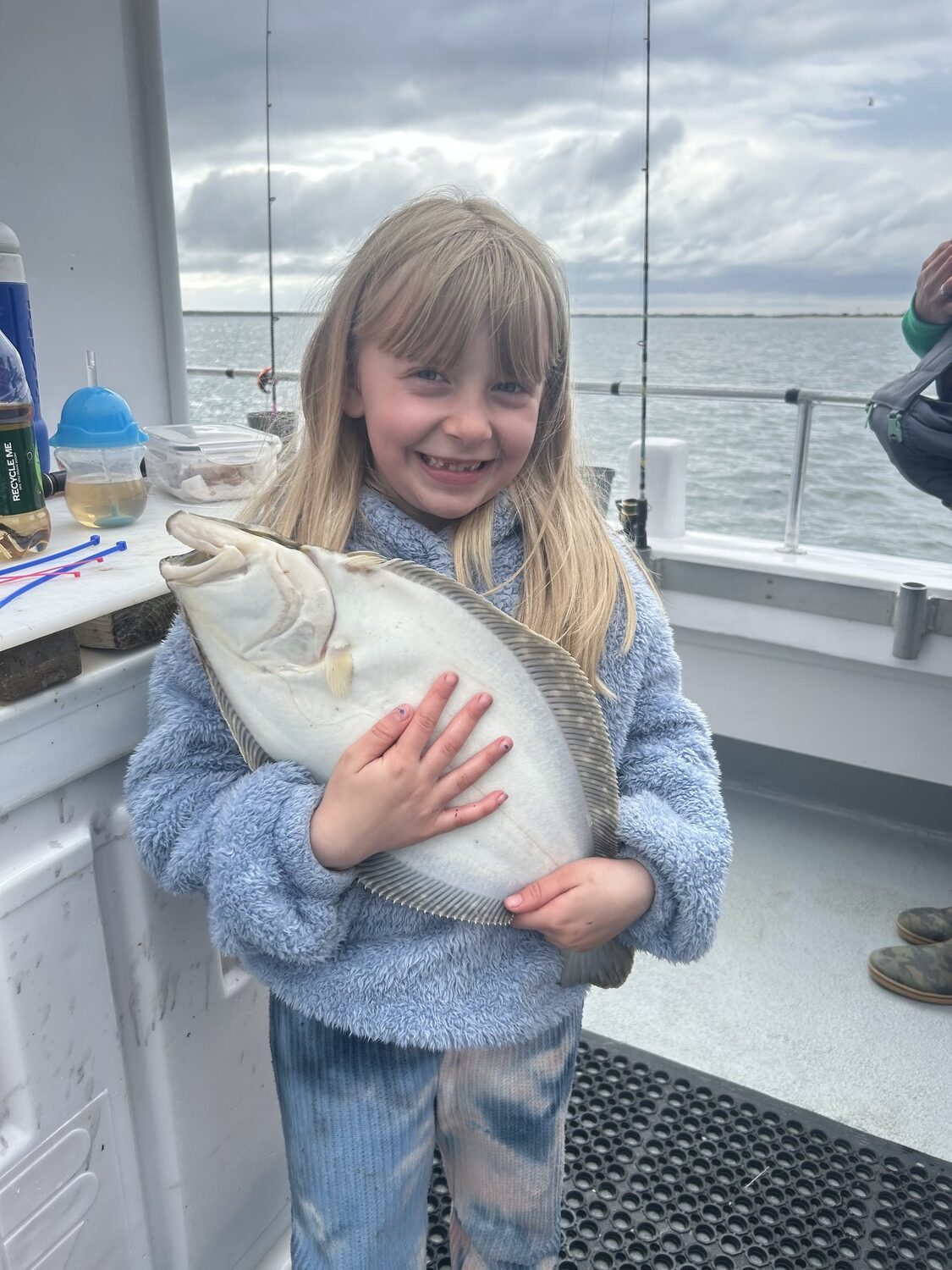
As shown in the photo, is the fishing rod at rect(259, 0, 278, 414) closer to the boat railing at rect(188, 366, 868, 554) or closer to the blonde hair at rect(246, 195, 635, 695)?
the boat railing at rect(188, 366, 868, 554)

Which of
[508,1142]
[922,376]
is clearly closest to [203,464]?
[508,1142]

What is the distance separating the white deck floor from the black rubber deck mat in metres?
0.15

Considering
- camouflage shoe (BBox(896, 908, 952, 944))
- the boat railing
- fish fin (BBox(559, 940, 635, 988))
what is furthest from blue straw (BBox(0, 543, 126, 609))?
camouflage shoe (BBox(896, 908, 952, 944))

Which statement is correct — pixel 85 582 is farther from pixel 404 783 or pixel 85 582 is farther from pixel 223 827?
pixel 404 783

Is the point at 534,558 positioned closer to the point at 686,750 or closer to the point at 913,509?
the point at 686,750

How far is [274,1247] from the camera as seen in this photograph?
4.22ft

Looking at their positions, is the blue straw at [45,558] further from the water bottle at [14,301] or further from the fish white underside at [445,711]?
the fish white underside at [445,711]

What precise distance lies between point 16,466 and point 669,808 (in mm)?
774

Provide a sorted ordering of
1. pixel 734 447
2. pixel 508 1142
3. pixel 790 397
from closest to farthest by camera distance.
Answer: pixel 508 1142 → pixel 790 397 → pixel 734 447

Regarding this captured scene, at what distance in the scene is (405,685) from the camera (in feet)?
2.64

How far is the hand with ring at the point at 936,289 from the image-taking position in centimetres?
191

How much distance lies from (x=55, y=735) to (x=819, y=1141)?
4.69 feet

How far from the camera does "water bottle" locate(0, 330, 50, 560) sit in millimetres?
931

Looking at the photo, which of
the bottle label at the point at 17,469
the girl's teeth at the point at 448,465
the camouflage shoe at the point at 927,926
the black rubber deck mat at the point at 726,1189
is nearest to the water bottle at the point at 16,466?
the bottle label at the point at 17,469
